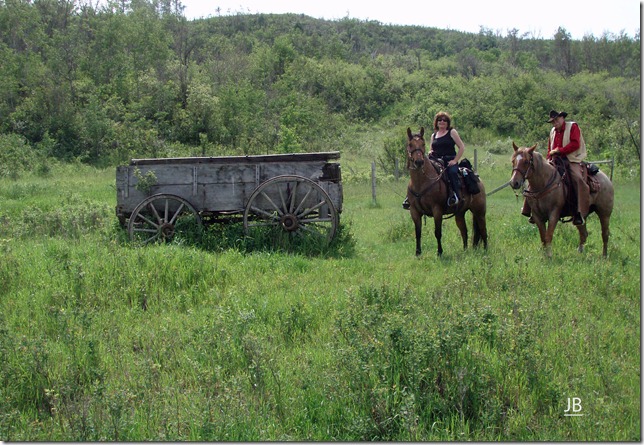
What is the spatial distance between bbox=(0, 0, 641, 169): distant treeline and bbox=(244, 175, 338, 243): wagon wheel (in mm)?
19759

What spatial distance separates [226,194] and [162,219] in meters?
1.18

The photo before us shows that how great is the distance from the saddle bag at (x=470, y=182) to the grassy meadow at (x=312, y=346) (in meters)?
1.14

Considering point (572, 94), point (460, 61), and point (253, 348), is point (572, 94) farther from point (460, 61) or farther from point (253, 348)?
point (253, 348)

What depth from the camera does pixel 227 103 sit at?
38.4 meters

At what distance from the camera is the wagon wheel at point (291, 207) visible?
1045 cm

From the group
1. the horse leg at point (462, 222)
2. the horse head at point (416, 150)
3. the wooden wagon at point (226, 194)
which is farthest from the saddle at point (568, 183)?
the wooden wagon at point (226, 194)

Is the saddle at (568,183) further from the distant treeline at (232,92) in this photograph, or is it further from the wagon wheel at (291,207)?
the distant treeline at (232,92)

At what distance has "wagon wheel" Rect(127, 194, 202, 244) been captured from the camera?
10.5 meters

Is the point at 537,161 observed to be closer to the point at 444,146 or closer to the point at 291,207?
the point at 444,146

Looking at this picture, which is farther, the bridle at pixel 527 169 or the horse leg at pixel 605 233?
the horse leg at pixel 605 233

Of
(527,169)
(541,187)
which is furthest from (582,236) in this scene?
(527,169)

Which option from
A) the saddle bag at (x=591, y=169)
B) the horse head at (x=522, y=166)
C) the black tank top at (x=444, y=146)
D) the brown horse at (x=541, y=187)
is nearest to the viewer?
the horse head at (x=522, y=166)

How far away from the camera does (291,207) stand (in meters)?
10.5

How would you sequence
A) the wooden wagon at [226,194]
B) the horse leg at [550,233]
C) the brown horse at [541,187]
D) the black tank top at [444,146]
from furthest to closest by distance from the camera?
the wooden wagon at [226,194], the black tank top at [444,146], the horse leg at [550,233], the brown horse at [541,187]
